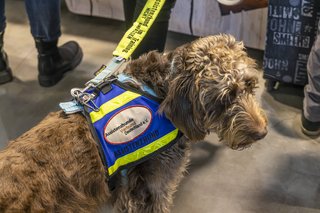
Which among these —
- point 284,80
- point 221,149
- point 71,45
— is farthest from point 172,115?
point 71,45

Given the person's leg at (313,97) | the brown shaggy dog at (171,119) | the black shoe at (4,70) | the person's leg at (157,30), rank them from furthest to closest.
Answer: the black shoe at (4,70)
the person's leg at (313,97)
the person's leg at (157,30)
the brown shaggy dog at (171,119)

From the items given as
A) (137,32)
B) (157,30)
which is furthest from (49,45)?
(137,32)

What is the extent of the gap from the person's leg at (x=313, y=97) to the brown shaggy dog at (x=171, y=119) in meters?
0.80

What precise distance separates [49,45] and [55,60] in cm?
14

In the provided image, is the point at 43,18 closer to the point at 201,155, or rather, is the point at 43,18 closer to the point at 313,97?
the point at 201,155

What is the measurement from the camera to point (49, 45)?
2.79 m

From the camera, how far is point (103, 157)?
1553 millimetres

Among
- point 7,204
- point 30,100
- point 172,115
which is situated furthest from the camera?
point 30,100

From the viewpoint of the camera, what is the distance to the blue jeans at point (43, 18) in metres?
2.56

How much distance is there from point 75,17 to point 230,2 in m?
1.37

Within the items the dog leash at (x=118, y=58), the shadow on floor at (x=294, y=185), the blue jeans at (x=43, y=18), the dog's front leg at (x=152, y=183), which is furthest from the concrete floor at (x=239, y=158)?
the dog leash at (x=118, y=58)

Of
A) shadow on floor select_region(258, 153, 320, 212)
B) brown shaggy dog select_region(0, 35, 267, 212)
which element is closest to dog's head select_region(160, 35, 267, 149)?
brown shaggy dog select_region(0, 35, 267, 212)

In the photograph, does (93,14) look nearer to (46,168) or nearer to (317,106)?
(317,106)

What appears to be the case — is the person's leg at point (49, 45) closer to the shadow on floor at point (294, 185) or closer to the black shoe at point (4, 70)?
the black shoe at point (4, 70)
